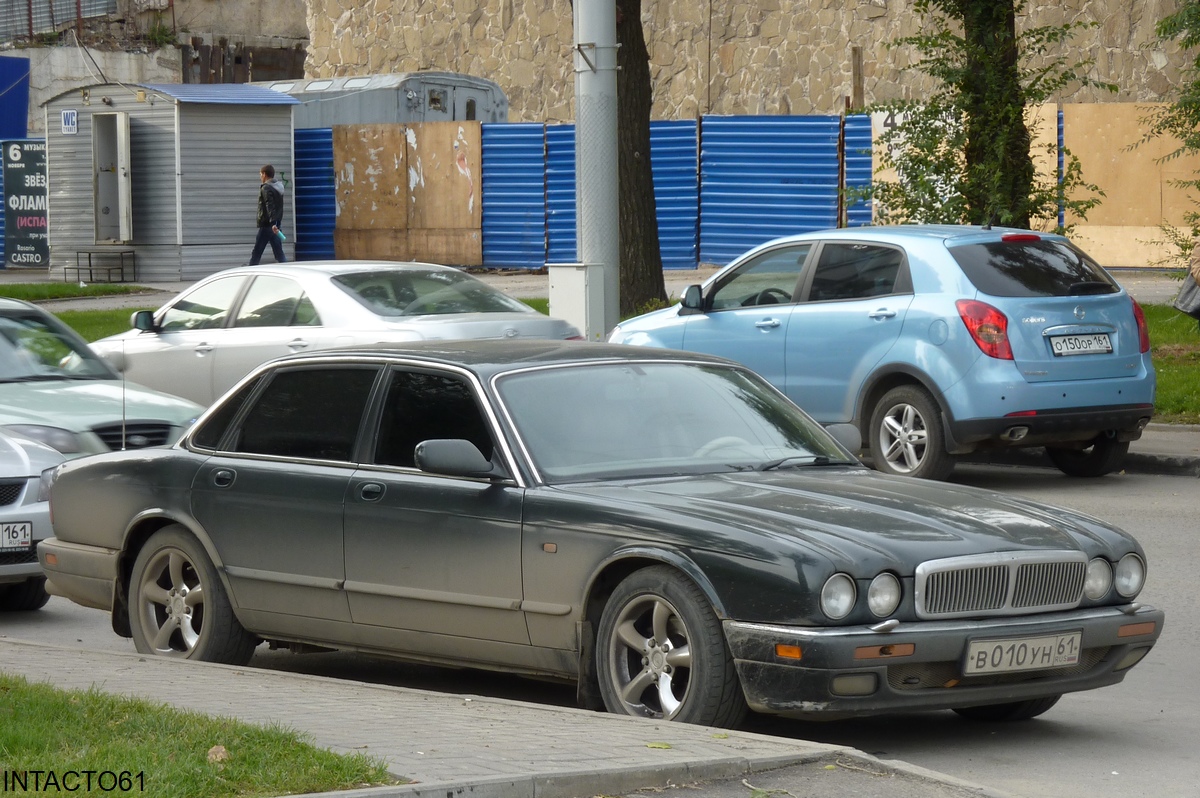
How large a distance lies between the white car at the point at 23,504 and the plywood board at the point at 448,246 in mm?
23424

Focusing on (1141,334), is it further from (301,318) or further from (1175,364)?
(301,318)

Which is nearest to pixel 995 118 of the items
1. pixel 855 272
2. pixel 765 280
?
pixel 765 280

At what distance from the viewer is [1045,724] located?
6570 mm

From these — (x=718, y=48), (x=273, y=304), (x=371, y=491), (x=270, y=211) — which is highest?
(x=718, y=48)

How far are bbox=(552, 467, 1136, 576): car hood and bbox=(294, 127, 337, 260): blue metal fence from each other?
28075 mm

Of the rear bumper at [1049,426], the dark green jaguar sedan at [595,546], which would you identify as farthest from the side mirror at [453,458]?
the rear bumper at [1049,426]

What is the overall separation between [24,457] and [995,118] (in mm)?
10394

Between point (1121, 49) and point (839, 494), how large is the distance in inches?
1143

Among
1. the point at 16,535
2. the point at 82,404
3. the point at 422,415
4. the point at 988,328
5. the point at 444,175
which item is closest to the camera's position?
the point at 422,415

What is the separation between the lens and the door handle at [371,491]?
6.88 m

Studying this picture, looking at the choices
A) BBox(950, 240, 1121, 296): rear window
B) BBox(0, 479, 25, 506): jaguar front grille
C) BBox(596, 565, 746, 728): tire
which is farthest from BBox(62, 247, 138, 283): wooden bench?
BBox(596, 565, 746, 728): tire

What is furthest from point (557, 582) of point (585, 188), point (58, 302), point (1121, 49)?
point (1121, 49)

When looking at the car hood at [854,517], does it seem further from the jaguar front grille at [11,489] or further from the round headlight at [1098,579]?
the jaguar front grille at [11,489]

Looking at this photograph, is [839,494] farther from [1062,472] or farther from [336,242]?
[336,242]
